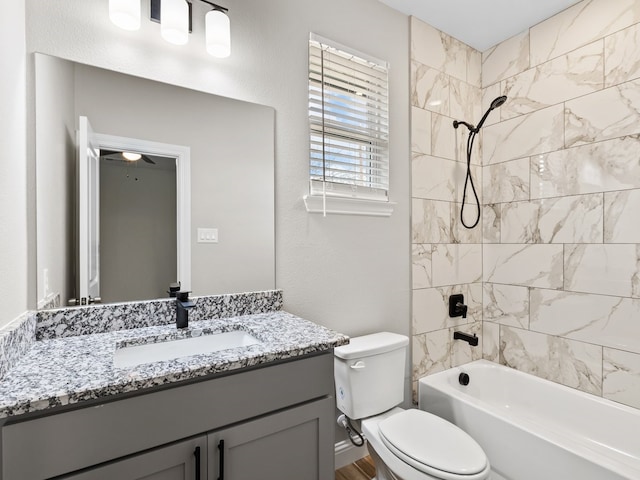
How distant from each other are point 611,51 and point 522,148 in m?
0.64

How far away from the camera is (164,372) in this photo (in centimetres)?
88

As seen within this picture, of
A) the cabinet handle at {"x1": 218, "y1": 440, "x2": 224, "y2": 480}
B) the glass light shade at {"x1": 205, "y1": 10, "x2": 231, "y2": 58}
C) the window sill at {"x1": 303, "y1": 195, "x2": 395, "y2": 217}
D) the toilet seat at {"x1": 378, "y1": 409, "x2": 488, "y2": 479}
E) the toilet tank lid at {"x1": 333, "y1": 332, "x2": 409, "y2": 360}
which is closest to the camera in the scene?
the cabinet handle at {"x1": 218, "y1": 440, "x2": 224, "y2": 480}

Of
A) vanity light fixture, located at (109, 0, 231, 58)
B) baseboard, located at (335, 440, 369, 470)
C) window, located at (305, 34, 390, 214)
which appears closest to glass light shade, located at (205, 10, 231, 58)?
vanity light fixture, located at (109, 0, 231, 58)

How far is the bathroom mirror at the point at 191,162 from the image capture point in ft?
3.98

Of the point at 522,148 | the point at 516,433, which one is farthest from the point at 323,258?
the point at 522,148

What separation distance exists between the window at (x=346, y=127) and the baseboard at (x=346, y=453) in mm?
1322

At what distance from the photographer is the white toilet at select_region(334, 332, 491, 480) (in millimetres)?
1313

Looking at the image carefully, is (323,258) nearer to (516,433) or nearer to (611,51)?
(516,433)

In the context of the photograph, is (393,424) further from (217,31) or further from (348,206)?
(217,31)

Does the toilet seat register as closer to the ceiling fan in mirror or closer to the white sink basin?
the white sink basin

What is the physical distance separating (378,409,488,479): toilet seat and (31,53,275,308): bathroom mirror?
87 centimetres

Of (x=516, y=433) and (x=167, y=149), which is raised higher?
(x=167, y=149)

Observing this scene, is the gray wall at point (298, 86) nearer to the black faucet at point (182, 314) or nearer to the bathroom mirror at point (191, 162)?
the bathroom mirror at point (191, 162)

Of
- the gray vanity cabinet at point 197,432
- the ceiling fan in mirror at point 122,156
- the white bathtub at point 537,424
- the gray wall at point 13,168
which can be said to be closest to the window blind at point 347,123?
the ceiling fan in mirror at point 122,156
